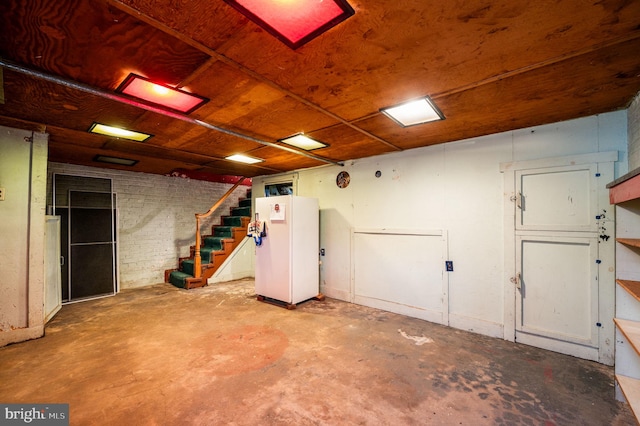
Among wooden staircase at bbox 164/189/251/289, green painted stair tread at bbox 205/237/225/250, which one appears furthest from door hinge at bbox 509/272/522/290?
green painted stair tread at bbox 205/237/225/250

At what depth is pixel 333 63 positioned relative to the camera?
1692 millimetres

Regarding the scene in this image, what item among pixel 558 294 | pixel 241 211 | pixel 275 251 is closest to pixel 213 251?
pixel 241 211

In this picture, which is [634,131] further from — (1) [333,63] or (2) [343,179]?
(2) [343,179]

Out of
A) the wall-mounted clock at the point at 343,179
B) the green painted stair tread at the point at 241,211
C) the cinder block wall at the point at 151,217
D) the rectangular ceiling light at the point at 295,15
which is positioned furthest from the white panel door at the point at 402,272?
the cinder block wall at the point at 151,217

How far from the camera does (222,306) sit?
4.11 m

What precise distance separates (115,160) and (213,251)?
2.40 meters

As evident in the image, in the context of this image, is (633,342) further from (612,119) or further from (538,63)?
(612,119)

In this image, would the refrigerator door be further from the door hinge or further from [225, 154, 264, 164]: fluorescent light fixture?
the door hinge

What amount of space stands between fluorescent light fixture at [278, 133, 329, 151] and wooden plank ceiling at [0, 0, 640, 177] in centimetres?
36

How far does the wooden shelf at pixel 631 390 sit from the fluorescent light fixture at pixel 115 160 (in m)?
6.20

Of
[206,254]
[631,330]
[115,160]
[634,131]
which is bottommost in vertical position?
[206,254]

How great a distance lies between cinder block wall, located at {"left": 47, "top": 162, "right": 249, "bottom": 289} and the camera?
16.7 feet

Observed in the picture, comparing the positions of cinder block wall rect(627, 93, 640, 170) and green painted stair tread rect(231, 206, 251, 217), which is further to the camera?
green painted stair tread rect(231, 206, 251, 217)

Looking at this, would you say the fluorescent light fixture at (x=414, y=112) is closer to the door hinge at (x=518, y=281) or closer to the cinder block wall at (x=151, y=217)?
the door hinge at (x=518, y=281)
